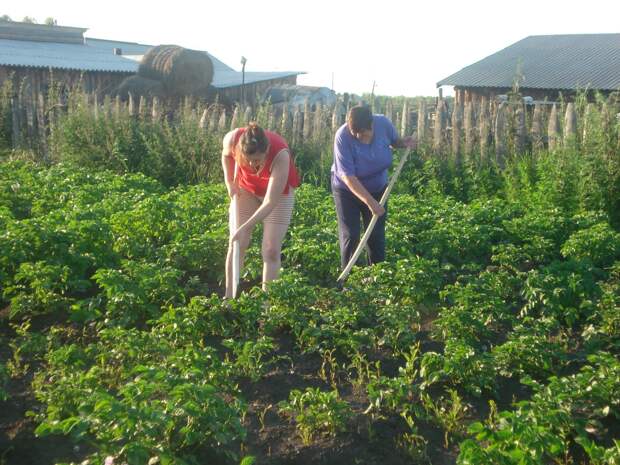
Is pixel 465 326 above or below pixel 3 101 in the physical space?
below

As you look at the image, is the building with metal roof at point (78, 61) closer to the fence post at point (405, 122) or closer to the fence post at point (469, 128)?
the fence post at point (405, 122)

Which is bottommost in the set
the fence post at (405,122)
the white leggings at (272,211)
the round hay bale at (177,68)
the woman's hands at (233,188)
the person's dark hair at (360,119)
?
the white leggings at (272,211)

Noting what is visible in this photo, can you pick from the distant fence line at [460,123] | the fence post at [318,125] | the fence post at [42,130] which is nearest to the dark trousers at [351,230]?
the distant fence line at [460,123]

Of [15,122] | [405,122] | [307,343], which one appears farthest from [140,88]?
[307,343]

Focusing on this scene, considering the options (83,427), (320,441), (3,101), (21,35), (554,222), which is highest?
(21,35)

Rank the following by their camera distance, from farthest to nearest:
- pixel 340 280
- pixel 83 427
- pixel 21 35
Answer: pixel 21 35 < pixel 340 280 < pixel 83 427

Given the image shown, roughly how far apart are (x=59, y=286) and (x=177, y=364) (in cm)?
198

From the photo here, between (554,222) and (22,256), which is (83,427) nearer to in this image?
(22,256)

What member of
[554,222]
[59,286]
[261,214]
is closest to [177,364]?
[261,214]

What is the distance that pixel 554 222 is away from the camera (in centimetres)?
696

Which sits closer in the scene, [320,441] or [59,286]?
[320,441]

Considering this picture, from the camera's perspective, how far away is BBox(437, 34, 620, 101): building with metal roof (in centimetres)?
2759

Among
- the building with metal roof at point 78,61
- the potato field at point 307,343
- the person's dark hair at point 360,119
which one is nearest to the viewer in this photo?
the potato field at point 307,343

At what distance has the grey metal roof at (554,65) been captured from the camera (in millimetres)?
27734
